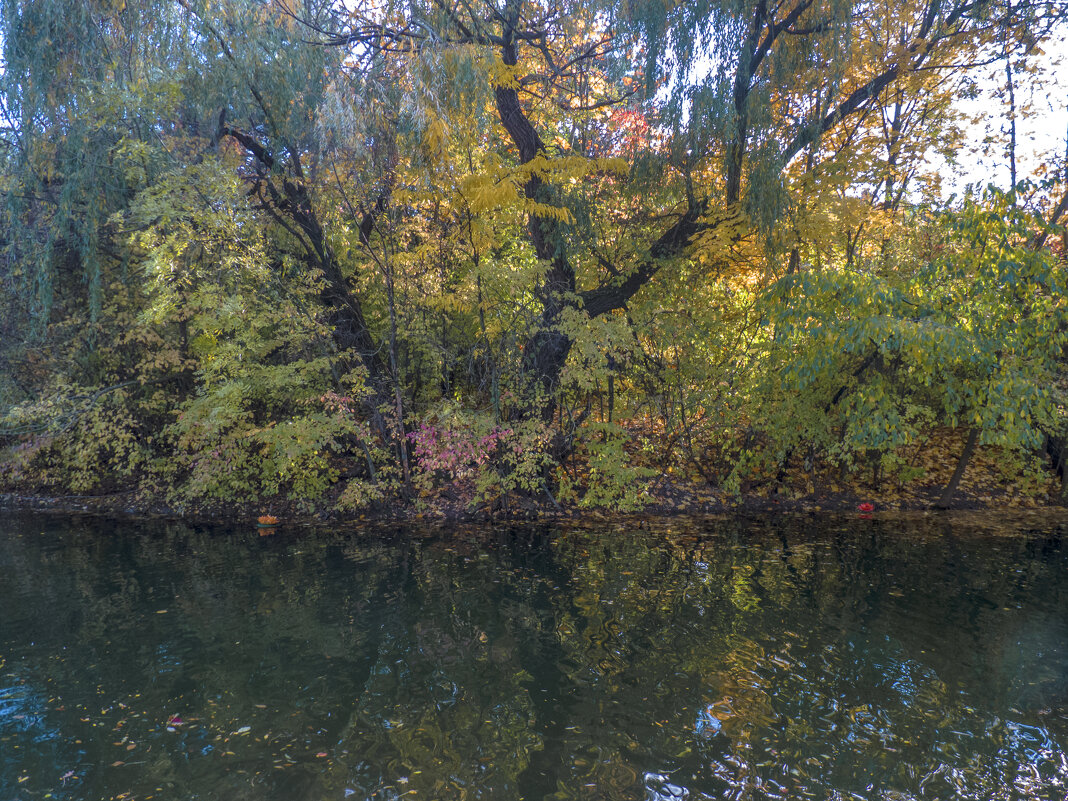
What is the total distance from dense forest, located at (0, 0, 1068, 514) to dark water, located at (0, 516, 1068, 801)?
312cm

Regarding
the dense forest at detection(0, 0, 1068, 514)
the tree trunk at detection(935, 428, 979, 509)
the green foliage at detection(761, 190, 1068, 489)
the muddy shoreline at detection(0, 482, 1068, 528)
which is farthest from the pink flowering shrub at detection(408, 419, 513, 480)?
the tree trunk at detection(935, 428, 979, 509)

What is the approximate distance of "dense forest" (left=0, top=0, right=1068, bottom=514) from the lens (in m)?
10.1

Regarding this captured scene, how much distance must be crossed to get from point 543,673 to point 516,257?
28.9ft

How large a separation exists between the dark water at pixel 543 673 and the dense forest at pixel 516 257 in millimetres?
3123

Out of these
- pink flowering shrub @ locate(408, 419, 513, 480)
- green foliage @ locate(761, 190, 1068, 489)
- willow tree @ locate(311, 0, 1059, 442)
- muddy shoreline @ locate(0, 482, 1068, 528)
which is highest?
willow tree @ locate(311, 0, 1059, 442)

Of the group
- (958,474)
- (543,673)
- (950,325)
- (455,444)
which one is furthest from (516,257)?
(958,474)

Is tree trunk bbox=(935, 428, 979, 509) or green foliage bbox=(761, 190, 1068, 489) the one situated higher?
green foliage bbox=(761, 190, 1068, 489)

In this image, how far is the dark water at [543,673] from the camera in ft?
14.0

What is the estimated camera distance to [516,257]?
12820mm

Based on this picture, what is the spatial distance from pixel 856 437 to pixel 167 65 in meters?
12.9

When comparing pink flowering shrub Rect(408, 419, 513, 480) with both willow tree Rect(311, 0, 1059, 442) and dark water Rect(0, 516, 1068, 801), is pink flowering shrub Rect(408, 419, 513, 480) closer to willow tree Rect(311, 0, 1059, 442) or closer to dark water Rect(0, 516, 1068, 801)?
willow tree Rect(311, 0, 1059, 442)

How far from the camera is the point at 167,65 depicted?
1035cm

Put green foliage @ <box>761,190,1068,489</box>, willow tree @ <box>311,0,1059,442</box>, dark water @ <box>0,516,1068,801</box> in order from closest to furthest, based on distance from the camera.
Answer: dark water @ <box>0,516,1068,801</box> < green foliage @ <box>761,190,1068,489</box> < willow tree @ <box>311,0,1059,442</box>

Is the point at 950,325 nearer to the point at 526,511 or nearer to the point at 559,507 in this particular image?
the point at 559,507
